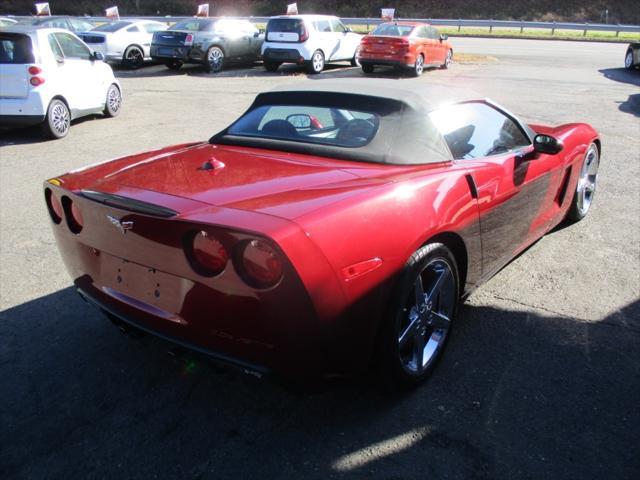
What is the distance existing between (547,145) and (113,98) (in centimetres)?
880

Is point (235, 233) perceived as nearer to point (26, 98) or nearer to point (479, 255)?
point (479, 255)

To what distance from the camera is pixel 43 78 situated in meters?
8.45

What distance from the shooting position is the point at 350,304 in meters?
2.29

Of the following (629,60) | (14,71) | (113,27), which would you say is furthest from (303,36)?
(629,60)

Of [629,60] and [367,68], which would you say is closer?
[367,68]

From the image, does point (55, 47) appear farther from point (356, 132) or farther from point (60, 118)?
point (356, 132)

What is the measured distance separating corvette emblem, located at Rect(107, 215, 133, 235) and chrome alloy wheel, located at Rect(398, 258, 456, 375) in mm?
1267

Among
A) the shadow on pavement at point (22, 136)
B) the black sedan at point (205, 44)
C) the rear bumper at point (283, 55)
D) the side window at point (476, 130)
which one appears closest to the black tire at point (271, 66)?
the rear bumper at point (283, 55)

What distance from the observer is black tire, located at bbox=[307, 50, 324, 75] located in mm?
16406

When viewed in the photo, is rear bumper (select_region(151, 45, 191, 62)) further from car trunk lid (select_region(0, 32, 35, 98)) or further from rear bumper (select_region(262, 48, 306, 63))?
car trunk lid (select_region(0, 32, 35, 98))

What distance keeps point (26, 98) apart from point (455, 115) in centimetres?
720

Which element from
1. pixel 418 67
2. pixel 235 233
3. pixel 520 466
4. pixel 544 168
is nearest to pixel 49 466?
pixel 235 233

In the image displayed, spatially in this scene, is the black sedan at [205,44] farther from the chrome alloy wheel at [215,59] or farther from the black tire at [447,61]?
the black tire at [447,61]

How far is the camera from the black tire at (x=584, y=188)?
494cm
